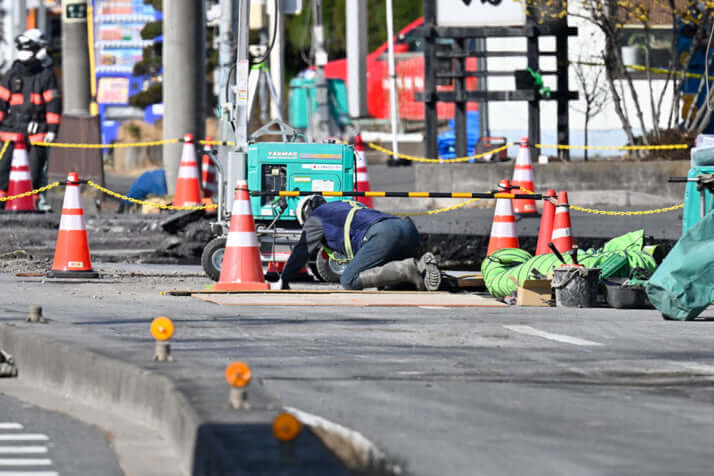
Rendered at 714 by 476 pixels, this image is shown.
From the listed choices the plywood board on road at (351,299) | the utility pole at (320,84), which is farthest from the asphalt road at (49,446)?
the utility pole at (320,84)

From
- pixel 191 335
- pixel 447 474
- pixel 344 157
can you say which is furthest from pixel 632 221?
pixel 447 474

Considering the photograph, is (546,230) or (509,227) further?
(509,227)

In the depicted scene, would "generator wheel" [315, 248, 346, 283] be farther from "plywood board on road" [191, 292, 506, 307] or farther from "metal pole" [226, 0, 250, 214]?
"plywood board on road" [191, 292, 506, 307]

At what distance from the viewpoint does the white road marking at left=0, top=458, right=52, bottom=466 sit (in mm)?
5621

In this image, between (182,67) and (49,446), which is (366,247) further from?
(182,67)

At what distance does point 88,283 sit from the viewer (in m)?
12.4

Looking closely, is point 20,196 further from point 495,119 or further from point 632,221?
point 495,119

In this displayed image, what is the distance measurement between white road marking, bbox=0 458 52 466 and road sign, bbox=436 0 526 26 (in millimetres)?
19355

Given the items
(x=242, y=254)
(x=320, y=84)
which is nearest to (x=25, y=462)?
(x=242, y=254)

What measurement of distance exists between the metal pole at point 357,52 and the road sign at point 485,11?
8123mm

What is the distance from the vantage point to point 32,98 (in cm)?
2088

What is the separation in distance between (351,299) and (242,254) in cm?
122

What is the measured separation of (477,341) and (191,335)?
1.58 meters

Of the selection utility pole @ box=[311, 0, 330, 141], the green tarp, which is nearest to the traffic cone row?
Result: the green tarp
